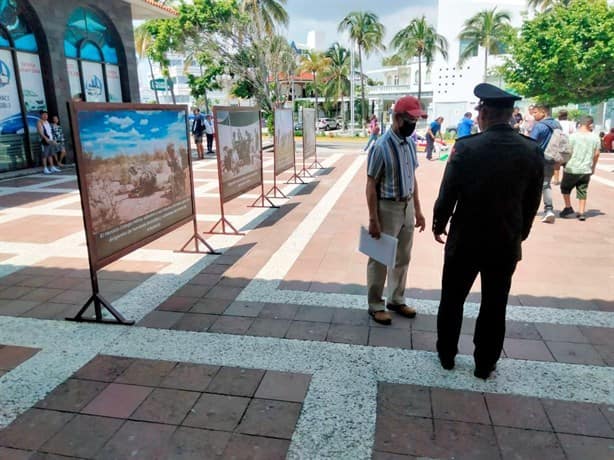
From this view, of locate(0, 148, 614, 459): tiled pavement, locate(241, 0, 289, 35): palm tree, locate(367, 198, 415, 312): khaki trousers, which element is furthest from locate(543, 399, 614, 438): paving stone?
locate(241, 0, 289, 35): palm tree

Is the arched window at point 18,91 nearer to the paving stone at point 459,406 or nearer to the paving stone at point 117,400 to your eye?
the paving stone at point 117,400

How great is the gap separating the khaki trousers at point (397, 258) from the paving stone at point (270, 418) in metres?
1.40

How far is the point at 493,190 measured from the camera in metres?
2.87

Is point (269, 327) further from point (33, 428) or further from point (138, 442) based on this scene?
point (33, 428)

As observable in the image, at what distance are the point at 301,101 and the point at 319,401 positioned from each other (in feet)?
180

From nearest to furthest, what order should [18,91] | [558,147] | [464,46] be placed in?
[558,147] < [18,91] < [464,46]

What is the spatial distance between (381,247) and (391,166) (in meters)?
0.64

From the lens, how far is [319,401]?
9.87 ft

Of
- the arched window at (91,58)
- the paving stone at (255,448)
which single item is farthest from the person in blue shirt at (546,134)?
the arched window at (91,58)

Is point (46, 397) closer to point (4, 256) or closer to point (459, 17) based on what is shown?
point (4, 256)

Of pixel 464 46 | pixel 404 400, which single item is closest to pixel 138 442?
pixel 404 400

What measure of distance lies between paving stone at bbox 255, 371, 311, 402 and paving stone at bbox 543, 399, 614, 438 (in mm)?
1505

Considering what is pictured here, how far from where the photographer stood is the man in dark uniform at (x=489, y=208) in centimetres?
285

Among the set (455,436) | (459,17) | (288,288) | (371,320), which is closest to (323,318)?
(371,320)
